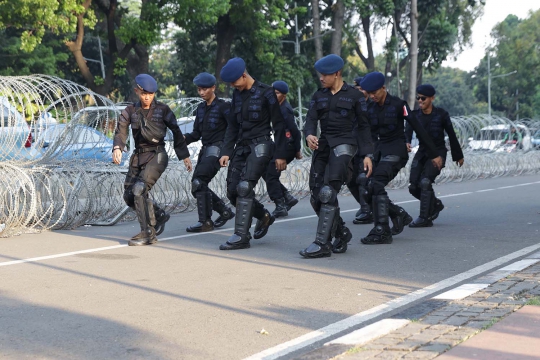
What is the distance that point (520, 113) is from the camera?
242ft

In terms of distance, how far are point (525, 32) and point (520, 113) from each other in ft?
22.2

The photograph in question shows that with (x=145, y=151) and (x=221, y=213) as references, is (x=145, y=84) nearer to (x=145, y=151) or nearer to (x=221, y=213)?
(x=145, y=151)

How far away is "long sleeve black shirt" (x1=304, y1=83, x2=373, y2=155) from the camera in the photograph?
8781mm

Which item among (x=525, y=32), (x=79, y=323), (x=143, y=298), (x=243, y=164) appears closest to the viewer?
(x=79, y=323)

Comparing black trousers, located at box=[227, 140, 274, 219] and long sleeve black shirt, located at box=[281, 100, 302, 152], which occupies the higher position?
long sleeve black shirt, located at box=[281, 100, 302, 152]

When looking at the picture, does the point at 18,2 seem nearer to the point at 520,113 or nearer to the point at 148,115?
the point at 148,115

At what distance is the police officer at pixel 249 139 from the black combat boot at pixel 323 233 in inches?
36.7

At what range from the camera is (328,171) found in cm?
875

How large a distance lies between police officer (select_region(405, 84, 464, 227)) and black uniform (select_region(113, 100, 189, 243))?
134 inches

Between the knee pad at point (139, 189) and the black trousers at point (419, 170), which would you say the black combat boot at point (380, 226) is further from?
the knee pad at point (139, 189)

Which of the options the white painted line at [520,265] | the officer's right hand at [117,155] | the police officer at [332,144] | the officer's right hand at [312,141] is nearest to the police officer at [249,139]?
the police officer at [332,144]

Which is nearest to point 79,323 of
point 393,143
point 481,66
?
point 393,143

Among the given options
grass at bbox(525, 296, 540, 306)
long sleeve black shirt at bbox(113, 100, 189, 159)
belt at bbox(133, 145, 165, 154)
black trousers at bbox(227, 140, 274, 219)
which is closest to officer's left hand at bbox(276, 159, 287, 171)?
black trousers at bbox(227, 140, 274, 219)

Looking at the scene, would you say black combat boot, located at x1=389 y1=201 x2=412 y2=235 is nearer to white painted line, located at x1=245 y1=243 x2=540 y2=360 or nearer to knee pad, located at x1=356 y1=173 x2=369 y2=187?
knee pad, located at x1=356 y1=173 x2=369 y2=187
